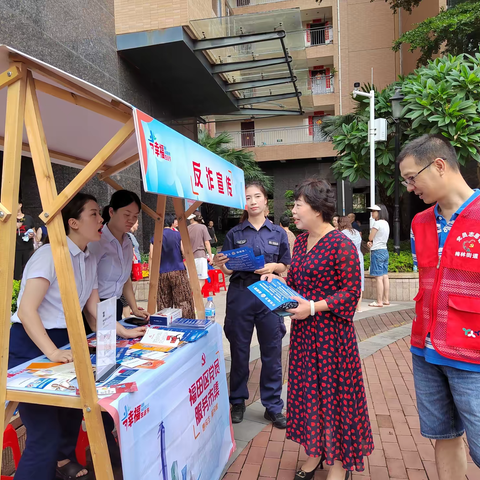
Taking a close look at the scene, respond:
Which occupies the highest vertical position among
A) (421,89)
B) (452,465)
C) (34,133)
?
(421,89)

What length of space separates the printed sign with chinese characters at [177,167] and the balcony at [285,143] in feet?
65.4

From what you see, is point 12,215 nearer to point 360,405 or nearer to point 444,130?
point 360,405

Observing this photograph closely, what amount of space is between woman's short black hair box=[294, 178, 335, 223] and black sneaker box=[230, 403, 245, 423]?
1.77m

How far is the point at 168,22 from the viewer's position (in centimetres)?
832

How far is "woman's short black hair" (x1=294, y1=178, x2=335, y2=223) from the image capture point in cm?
227

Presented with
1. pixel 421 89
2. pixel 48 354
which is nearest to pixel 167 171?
pixel 48 354

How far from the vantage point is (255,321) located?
3094mm

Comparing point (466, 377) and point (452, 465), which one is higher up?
point (466, 377)

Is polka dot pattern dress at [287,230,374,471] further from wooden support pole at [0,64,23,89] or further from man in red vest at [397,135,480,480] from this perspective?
wooden support pole at [0,64,23,89]

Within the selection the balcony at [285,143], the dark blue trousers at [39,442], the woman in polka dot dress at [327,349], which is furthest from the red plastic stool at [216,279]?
the balcony at [285,143]

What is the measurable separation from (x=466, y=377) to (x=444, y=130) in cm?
856

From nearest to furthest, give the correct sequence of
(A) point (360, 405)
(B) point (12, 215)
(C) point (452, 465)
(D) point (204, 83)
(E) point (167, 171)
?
(B) point (12, 215) < (E) point (167, 171) < (C) point (452, 465) < (A) point (360, 405) < (D) point (204, 83)

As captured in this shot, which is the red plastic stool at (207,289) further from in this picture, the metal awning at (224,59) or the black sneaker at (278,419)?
the metal awning at (224,59)

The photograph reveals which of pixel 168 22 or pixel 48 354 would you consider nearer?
pixel 48 354
